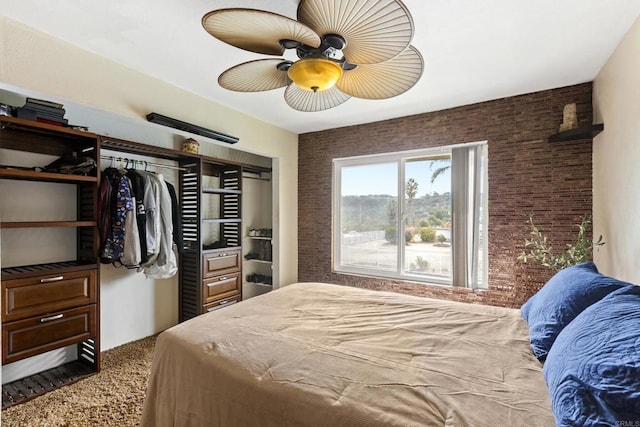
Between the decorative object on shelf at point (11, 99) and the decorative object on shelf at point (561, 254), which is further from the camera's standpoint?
the decorative object on shelf at point (561, 254)

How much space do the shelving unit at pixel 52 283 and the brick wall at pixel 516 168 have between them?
2951 mm

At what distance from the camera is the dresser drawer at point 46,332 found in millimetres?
1921

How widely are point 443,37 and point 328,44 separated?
1.06 m

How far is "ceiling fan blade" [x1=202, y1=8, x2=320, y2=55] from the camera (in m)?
1.19

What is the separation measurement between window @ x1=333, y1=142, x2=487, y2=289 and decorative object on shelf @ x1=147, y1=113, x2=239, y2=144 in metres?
1.59

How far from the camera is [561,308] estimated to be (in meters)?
1.34

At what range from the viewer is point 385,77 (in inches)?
68.1

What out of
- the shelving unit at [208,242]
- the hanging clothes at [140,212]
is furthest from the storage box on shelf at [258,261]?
the hanging clothes at [140,212]

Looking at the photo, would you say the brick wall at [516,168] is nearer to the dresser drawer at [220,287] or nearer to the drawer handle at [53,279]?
the dresser drawer at [220,287]

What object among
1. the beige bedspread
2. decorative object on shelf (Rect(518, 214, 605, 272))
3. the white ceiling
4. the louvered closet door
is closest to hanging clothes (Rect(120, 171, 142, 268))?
the louvered closet door

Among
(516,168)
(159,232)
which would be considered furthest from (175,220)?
(516,168)

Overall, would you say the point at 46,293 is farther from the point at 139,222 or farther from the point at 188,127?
the point at 188,127

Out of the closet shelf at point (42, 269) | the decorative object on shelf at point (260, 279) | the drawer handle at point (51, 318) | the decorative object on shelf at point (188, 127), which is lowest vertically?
the decorative object on shelf at point (260, 279)

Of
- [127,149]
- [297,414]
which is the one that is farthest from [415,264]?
[127,149]
